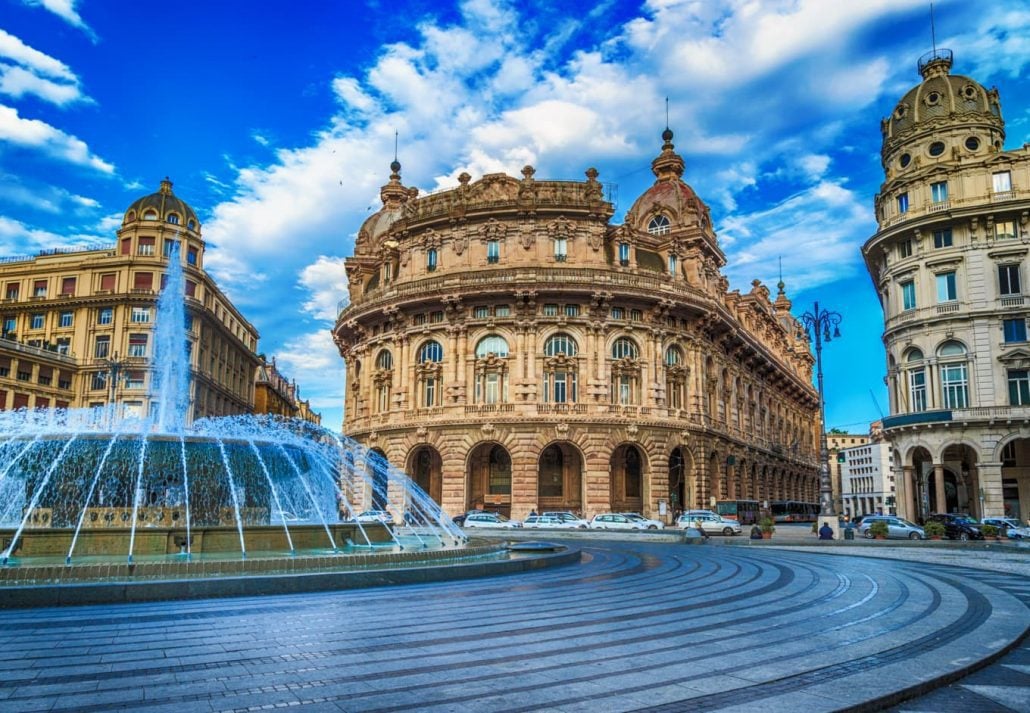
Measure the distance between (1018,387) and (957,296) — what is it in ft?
18.4

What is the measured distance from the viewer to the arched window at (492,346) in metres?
47.2

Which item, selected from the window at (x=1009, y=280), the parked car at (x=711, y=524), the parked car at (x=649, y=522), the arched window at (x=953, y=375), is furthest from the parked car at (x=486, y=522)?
the window at (x=1009, y=280)

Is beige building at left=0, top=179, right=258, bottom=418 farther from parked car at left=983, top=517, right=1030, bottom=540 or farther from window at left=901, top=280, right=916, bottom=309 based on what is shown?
parked car at left=983, top=517, right=1030, bottom=540

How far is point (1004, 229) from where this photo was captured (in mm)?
43188

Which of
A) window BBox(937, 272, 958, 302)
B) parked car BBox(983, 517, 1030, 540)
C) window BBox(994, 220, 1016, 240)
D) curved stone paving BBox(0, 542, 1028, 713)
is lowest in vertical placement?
curved stone paving BBox(0, 542, 1028, 713)

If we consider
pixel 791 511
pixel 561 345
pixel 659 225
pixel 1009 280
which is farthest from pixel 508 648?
pixel 791 511

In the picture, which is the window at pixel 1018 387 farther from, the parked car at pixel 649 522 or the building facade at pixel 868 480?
the building facade at pixel 868 480

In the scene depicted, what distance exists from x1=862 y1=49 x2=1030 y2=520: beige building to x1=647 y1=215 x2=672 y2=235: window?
14033 millimetres

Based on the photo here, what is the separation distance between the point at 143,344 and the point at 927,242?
56487 mm

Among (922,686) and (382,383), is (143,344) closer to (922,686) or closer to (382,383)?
(382,383)

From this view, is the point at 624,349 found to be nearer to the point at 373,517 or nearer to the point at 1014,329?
the point at 373,517

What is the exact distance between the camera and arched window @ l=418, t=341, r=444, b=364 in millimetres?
48406

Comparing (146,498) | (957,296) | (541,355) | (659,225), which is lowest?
(146,498)

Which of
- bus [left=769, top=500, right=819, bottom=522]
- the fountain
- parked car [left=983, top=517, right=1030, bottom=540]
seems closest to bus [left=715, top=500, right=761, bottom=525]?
bus [left=769, top=500, right=819, bottom=522]
